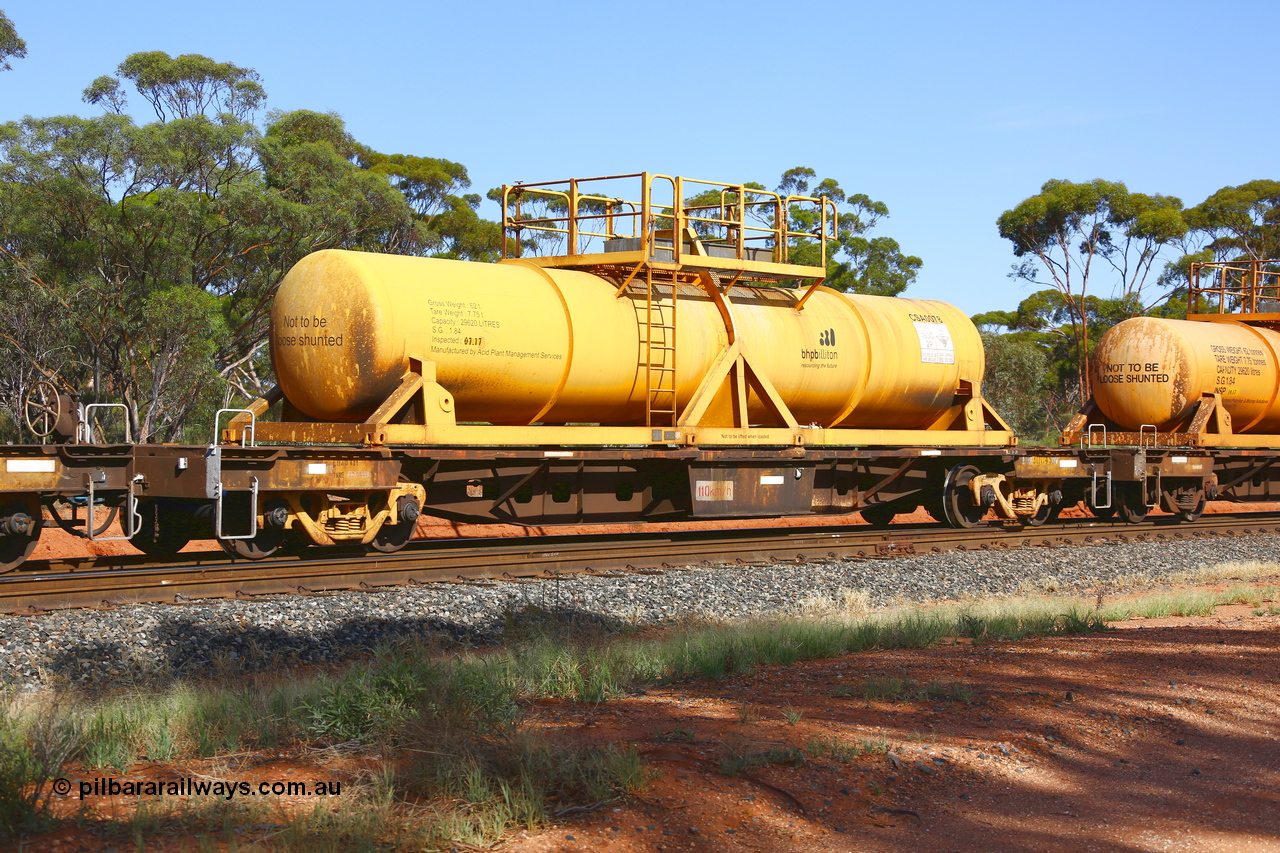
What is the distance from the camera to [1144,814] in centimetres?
528

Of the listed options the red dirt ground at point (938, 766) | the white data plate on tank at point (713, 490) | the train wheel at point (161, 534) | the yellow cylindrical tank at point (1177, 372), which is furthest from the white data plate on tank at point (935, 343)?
the train wheel at point (161, 534)

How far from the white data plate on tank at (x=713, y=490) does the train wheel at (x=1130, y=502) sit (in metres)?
9.48

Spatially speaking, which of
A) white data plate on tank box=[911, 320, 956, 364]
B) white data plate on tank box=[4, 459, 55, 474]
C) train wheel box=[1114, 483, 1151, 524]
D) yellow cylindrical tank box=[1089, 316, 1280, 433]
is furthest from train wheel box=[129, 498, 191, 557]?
yellow cylindrical tank box=[1089, 316, 1280, 433]

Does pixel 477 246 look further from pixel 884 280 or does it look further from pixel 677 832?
pixel 677 832

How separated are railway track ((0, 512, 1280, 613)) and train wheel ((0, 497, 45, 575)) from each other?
239 mm

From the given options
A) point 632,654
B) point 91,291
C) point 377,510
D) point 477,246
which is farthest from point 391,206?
point 632,654

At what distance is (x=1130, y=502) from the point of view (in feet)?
68.4

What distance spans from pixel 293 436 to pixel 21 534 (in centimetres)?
296

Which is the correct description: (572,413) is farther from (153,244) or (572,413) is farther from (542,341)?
(153,244)

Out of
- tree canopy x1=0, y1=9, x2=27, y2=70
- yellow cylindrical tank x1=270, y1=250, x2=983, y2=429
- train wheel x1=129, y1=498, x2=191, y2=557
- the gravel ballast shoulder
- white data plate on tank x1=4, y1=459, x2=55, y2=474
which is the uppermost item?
tree canopy x1=0, y1=9, x2=27, y2=70

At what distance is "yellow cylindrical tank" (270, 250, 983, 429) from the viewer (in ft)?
41.2

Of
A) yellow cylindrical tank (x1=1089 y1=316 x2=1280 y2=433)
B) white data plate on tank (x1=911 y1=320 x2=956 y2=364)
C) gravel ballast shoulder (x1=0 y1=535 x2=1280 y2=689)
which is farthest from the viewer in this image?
yellow cylindrical tank (x1=1089 y1=316 x2=1280 y2=433)

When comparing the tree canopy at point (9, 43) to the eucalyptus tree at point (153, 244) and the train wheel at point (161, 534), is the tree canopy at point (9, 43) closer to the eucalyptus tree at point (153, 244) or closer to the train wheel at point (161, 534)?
the eucalyptus tree at point (153, 244)

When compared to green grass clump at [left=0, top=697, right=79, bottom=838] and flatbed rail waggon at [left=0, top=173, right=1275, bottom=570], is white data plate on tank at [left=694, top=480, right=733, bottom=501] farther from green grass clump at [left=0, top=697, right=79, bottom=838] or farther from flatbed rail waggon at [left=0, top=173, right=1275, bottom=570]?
green grass clump at [left=0, top=697, right=79, bottom=838]
